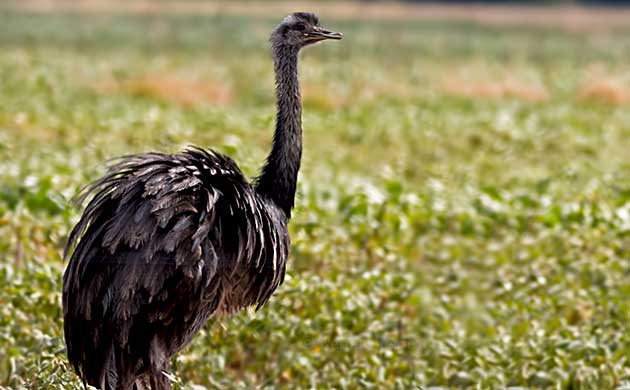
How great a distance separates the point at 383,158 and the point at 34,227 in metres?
5.94

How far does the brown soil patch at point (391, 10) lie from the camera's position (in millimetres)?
45125

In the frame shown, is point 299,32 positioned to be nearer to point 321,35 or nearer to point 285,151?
point 321,35

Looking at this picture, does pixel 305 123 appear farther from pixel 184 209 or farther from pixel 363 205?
pixel 184 209

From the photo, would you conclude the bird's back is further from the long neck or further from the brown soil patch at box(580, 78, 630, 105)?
the brown soil patch at box(580, 78, 630, 105)

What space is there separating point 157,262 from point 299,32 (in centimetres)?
164

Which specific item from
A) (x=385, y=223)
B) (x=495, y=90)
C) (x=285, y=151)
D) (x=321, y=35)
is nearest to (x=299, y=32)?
(x=321, y=35)

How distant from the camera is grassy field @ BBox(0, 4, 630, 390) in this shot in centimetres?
614

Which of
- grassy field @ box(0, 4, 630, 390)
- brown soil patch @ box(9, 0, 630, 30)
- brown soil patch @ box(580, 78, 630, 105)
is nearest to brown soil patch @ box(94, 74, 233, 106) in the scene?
grassy field @ box(0, 4, 630, 390)

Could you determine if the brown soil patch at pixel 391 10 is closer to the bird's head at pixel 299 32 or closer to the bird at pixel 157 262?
the bird's head at pixel 299 32

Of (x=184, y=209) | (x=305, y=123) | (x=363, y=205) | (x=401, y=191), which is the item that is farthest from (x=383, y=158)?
(x=184, y=209)

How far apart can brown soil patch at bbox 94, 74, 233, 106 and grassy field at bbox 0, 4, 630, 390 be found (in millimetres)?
58

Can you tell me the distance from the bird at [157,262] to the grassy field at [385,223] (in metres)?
0.30

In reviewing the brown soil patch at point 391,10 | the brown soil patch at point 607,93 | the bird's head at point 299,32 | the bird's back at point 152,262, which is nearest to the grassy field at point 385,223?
the brown soil patch at point 607,93

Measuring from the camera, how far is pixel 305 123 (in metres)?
14.2
